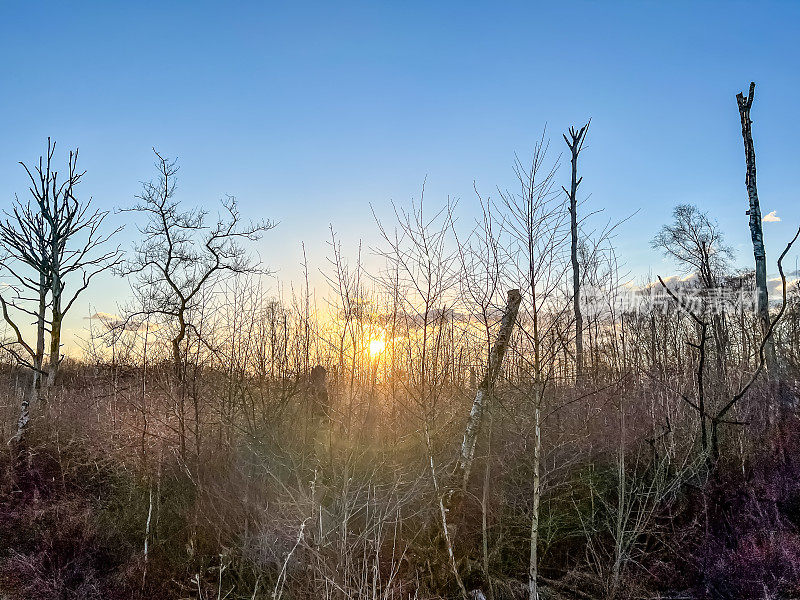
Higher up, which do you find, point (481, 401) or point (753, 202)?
point (753, 202)

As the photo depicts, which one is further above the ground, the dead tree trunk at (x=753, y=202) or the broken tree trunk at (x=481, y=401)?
the dead tree trunk at (x=753, y=202)

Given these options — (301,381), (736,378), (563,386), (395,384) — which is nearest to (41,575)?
(301,381)

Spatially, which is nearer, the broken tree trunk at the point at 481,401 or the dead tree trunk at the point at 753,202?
the broken tree trunk at the point at 481,401

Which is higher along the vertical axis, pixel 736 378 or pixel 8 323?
pixel 8 323

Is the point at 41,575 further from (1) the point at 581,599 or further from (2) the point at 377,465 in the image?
(1) the point at 581,599

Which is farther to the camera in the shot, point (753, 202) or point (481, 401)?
point (753, 202)

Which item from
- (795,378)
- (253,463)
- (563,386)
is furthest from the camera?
(795,378)

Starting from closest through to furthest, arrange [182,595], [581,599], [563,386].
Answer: [581,599]
[182,595]
[563,386]

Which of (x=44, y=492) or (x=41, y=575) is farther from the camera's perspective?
(x=44, y=492)

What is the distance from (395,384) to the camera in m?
8.80

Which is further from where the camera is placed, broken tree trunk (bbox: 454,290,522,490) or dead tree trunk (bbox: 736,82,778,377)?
dead tree trunk (bbox: 736,82,778,377)

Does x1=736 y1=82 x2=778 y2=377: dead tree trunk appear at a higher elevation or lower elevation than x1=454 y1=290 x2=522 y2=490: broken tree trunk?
higher

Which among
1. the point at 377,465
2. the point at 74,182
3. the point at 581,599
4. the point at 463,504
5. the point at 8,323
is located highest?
the point at 74,182

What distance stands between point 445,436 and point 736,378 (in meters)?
5.28
